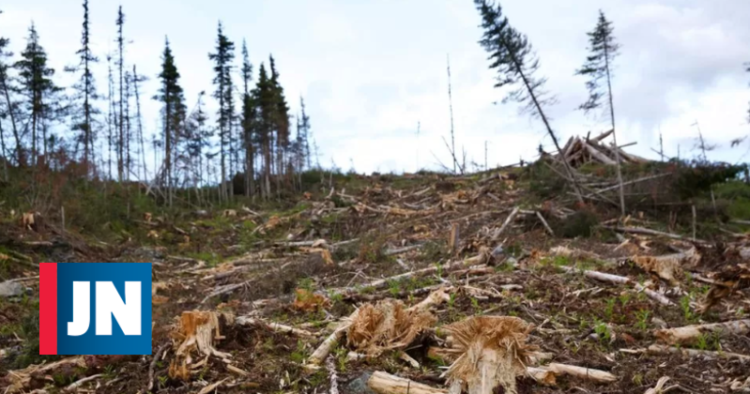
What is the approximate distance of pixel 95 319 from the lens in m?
5.23

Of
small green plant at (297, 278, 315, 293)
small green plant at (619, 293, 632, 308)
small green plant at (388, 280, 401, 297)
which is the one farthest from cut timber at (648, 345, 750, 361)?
small green plant at (297, 278, 315, 293)

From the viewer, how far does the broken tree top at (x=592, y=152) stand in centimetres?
2100

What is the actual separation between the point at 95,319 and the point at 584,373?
438 centimetres

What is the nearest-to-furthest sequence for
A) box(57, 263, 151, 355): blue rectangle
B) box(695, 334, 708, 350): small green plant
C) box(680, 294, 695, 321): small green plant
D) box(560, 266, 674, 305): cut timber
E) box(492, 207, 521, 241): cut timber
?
1. box(695, 334, 708, 350): small green plant
2. box(57, 263, 151, 355): blue rectangle
3. box(680, 294, 695, 321): small green plant
4. box(560, 266, 674, 305): cut timber
5. box(492, 207, 521, 241): cut timber

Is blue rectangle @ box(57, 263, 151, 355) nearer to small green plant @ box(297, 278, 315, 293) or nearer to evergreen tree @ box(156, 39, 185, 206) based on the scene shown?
small green plant @ box(297, 278, 315, 293)

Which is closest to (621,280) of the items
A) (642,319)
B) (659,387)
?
(642,319)

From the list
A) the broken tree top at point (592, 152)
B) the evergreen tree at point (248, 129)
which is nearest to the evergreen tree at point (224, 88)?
the evergreen tree at point (248, 129)

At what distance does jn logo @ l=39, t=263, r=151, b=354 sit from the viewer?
4.99 m

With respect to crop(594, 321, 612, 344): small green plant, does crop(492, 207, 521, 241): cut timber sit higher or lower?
higher

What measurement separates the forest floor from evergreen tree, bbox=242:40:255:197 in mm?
18569

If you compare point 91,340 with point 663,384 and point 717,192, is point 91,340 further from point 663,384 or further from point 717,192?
point 717,192

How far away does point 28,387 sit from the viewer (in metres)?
4.29

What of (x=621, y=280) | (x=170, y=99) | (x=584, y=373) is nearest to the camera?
(x=584, y=373)

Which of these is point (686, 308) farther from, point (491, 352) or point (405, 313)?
point (491, 352)
